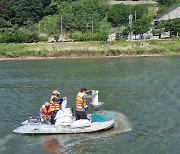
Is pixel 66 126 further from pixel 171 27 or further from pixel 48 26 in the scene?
pixel 48 26

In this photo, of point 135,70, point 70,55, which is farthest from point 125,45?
point 135,70

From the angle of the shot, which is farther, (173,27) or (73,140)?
(173,27)

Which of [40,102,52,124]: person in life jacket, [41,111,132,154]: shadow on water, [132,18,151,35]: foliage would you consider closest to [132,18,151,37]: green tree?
[132,18,151,35]: foliage

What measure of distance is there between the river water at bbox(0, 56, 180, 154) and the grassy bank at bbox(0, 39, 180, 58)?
16.9 metres

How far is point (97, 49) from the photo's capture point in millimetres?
79750

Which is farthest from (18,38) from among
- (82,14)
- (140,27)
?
(82,14)

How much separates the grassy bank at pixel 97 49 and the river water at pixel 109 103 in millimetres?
16869

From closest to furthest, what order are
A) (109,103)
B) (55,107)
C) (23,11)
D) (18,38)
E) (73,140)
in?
(73,140) → (55,107) → (109,103) → (18,38) → (23,11)

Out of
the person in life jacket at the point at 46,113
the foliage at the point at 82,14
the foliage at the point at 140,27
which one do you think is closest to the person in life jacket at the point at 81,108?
the person in life jacket at the point at 46,113

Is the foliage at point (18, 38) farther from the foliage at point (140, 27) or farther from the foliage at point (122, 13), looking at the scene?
the foliage at point (122, 13)

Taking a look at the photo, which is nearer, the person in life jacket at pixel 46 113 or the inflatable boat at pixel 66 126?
the inflatable boat at pixel 66 126

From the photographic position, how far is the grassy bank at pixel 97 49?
256ft

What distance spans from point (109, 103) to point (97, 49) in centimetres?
4724

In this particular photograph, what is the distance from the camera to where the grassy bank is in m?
78.1
